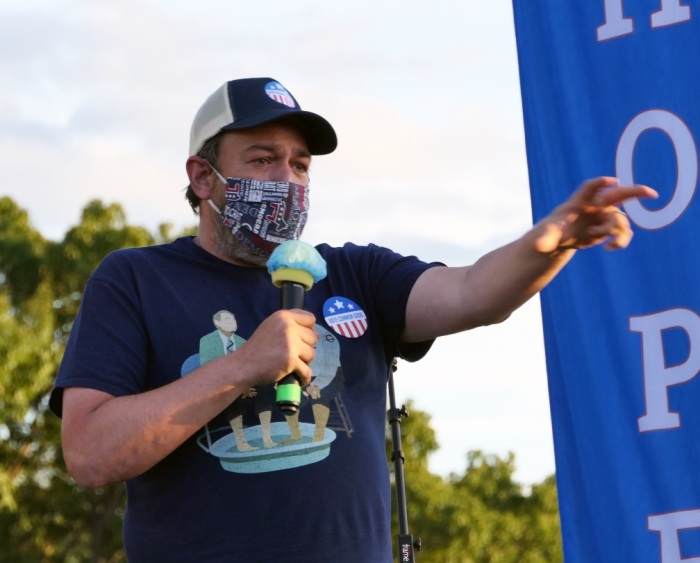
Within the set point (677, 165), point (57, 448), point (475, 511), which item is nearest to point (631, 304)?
point (677, 165)

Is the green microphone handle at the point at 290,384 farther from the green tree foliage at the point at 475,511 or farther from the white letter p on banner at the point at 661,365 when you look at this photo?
the green tree foliage at the point at 475,511

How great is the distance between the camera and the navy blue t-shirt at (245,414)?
306cm

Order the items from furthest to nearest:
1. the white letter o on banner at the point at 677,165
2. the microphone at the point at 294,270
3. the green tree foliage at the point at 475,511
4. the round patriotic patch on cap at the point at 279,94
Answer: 1. the green tree foliage at the point at 475,511
2. the white letter o on banner at the point at 677,165
3. the round patriotic patch on cap at the point at 279,94
4. the microphone at the point at 294,270

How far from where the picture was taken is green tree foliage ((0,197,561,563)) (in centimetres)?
1881

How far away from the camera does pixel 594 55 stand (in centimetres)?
406

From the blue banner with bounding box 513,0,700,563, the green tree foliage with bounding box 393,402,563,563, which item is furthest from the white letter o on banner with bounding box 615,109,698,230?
the green tree foliage with bounding box 393,402,563,563

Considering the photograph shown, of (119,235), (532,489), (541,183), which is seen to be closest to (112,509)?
(119,235)

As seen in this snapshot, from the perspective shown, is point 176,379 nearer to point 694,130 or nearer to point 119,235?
point 694,130

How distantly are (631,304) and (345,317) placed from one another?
3.36 feet

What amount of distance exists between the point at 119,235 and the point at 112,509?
506cm

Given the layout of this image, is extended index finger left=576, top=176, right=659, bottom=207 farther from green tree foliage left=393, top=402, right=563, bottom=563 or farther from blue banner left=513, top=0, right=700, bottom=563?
green tree foliage left=393, top=402, right=563, bottom=563

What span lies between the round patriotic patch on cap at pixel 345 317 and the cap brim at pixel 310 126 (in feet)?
1.82

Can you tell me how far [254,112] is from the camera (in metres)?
3.62

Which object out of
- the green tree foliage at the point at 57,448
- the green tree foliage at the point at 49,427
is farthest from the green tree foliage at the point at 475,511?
the green tree foliage at the point at 49,427
